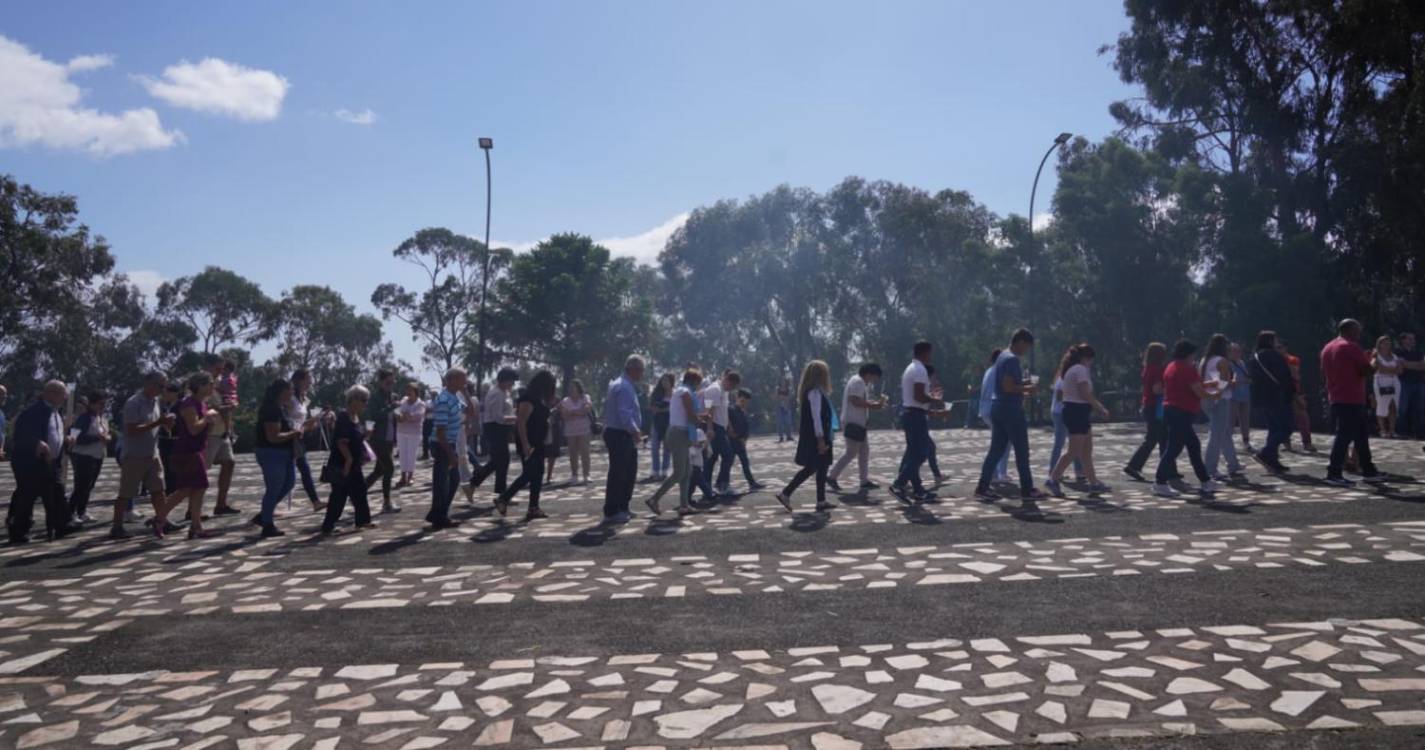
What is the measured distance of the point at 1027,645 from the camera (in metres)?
4.93

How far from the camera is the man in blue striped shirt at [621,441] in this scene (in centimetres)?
1055

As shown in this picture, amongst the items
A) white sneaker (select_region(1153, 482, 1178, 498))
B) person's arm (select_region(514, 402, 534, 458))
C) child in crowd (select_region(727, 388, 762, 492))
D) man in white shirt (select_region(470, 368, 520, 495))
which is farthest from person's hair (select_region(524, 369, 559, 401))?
white sneaker (select_region(1153, 482, 1178, 498))

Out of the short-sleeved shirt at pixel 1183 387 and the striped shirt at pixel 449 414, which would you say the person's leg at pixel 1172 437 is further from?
the striped shirt at pixel 449 414

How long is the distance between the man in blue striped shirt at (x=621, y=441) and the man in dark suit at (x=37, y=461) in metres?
5.74

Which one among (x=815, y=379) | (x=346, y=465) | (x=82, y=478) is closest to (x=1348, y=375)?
(x=815, y=379)

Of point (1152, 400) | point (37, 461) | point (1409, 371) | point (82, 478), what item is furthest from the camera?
point (1409, 371)

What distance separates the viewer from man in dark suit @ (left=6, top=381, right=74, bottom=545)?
993cm

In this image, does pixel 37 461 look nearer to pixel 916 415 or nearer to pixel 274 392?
pixel 274 392

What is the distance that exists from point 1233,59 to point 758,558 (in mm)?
30346

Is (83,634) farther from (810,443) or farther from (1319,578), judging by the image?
(1319,578)

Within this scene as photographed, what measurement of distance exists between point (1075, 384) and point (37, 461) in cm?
1137

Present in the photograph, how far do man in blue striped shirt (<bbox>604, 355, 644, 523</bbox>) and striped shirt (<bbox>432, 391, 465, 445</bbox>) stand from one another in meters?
1.82

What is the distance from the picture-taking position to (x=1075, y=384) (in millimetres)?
11250

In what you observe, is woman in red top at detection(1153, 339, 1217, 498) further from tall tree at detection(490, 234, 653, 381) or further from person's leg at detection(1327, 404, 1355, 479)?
tall tree at detection(490, 234, 653, 381)
